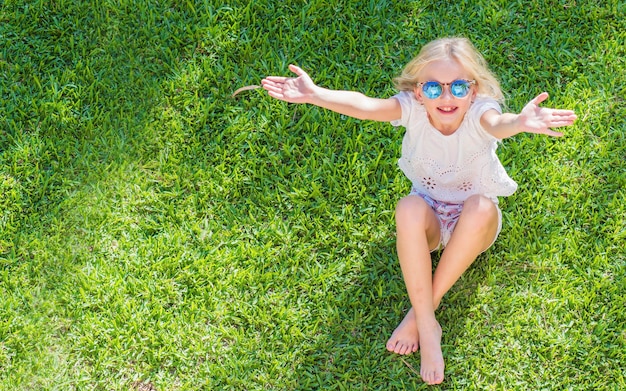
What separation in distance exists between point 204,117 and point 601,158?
83.0 inches

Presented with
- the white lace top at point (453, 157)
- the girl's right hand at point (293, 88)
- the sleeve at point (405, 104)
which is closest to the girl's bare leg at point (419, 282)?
the white lace top at point (453, 157)

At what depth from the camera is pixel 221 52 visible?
4992 millimetres

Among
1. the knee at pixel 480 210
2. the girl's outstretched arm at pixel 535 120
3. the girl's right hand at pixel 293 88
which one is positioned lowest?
the knee at pixel 480 210

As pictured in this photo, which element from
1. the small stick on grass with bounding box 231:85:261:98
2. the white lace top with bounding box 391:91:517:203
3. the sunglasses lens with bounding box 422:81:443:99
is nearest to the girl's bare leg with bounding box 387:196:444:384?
the white lace top with bounding box 391:91:517:203

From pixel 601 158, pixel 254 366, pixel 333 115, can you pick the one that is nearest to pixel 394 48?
pixel 333 115

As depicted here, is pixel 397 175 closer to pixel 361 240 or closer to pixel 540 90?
pixel 361 240

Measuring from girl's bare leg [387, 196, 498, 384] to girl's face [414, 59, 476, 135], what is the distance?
42 centimetres

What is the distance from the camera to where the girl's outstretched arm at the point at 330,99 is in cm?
400

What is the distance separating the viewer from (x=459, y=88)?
12.4 feet

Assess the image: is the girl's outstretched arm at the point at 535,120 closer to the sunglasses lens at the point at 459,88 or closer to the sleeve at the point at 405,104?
the sunglasses lens at the point at 459,88

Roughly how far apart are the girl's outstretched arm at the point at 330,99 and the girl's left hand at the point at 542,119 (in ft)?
2.16

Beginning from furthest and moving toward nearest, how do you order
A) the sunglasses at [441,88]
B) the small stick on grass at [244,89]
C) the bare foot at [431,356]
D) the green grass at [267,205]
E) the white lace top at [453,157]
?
the small stick on grass at [244,89], the green grass at [267,205], the bare foot at [431,356], the white lace top at [453,157], the sunglasses at [441,88]

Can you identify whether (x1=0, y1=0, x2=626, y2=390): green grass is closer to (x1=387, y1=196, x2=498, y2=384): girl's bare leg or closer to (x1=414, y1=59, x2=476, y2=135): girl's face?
(x1=387, y1=196, x2=498, y2=384): girl's bare leg

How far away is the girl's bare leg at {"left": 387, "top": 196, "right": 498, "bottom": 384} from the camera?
13.3 feet
